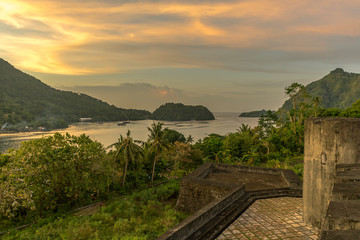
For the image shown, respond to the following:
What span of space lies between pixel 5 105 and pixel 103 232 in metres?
128

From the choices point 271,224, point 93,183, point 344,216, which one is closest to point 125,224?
point 271,224

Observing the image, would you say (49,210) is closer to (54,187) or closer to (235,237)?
(54,187)

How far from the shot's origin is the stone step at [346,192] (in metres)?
3.90

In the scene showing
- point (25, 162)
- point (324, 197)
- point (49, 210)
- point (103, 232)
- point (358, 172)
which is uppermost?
point (358, 172)

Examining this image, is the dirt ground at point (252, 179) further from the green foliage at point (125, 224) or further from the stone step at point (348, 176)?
the stone step at point (348, 176)

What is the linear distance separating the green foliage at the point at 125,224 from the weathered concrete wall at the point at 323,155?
5.96 metres

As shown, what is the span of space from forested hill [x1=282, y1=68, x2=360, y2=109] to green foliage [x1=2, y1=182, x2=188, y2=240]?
12181 cm

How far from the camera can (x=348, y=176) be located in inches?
187

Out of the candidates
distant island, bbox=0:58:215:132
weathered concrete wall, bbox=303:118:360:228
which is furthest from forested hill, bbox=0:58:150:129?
weathered concrete wall, bbox=303:118:360:228

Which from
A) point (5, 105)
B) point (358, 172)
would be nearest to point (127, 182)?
point (358, 172)

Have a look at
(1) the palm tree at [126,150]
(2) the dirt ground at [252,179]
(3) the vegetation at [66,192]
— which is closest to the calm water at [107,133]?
(1) the palm tree at [126,150]

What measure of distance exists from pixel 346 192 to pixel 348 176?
0.96 meters

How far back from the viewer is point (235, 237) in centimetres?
666

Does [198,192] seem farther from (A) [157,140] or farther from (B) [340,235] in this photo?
(A) [157,140]
